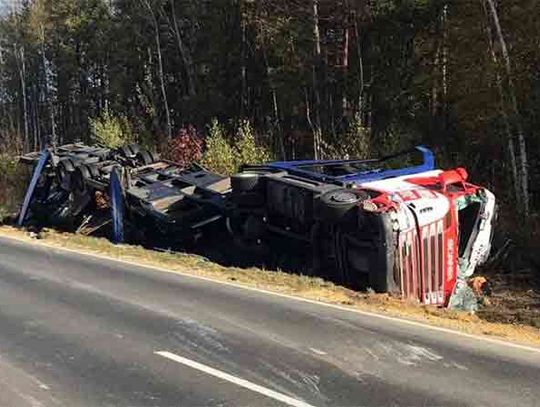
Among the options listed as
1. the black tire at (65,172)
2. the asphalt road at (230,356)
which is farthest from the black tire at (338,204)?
the black tire at (65,172)

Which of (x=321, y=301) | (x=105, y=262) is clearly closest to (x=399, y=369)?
(x=321, y=301)

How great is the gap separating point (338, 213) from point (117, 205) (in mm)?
6834

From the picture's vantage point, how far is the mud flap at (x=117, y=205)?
1577 cm

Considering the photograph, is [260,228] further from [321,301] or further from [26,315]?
[26,315]

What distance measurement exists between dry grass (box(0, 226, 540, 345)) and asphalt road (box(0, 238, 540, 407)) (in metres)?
0.65

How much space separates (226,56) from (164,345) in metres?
29.7

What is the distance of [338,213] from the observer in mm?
10648

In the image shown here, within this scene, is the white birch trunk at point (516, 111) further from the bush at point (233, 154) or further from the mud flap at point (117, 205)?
the mud flap at point (117, 205)

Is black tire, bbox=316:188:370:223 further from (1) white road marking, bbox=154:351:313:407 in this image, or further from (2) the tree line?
(2) the tree line

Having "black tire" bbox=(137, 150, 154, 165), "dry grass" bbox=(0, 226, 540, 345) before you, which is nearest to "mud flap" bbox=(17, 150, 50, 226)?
"black tire" bbox=(137, 150, 154, 165)

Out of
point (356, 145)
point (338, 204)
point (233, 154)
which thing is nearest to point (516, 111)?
point (356, 145)

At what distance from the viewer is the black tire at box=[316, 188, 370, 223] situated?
34.9 ft

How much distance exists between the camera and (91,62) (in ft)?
178

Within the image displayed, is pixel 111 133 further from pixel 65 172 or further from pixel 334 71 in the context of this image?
pixel 65 172
